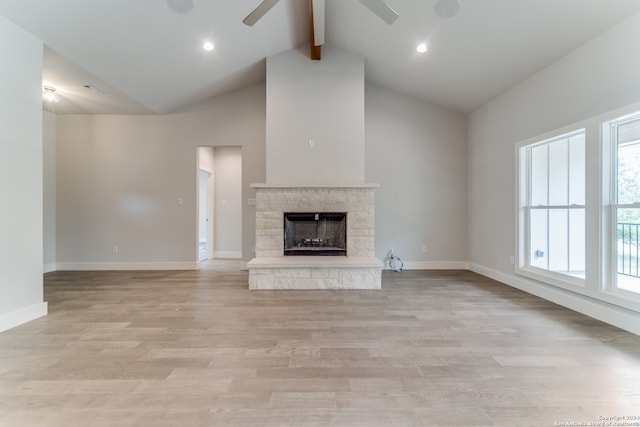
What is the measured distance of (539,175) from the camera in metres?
3.70

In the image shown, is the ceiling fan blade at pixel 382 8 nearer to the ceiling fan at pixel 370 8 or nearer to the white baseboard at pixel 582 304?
the ceiling fan at pixel 370 8

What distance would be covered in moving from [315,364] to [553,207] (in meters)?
3.44

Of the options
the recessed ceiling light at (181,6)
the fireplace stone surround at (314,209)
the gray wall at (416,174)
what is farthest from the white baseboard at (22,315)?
the gray wall at (416,174)

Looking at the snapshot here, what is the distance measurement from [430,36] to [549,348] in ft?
11.3

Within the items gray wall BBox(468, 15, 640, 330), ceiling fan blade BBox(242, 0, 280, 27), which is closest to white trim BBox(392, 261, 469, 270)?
gray wall BBox(468, 15, 640, 330)

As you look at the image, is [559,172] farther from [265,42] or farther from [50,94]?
[50,94]

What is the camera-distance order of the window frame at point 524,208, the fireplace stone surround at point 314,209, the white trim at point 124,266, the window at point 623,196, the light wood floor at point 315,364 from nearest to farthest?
the light wood floor at point 315,364 → the window at point 623,196 → the window frame at point 524,208 → the fireplace stone surround at point 314,209 → the white trim at point 124,266

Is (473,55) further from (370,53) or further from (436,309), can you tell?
(436,309)

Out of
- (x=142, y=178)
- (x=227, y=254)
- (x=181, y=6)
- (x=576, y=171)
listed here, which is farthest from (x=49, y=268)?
(x=576, y=171)

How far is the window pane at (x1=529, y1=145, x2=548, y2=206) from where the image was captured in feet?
12.0

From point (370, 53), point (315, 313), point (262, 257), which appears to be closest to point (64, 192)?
point (262, 257)

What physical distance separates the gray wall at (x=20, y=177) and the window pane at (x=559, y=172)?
19.0 feet

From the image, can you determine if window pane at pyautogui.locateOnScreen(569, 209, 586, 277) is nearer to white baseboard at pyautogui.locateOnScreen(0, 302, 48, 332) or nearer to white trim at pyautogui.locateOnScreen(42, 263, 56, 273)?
white baseboard at pyautogui.locateOnScreen(0, 302, 48, 332)

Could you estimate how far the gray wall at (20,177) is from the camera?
2.48 m
